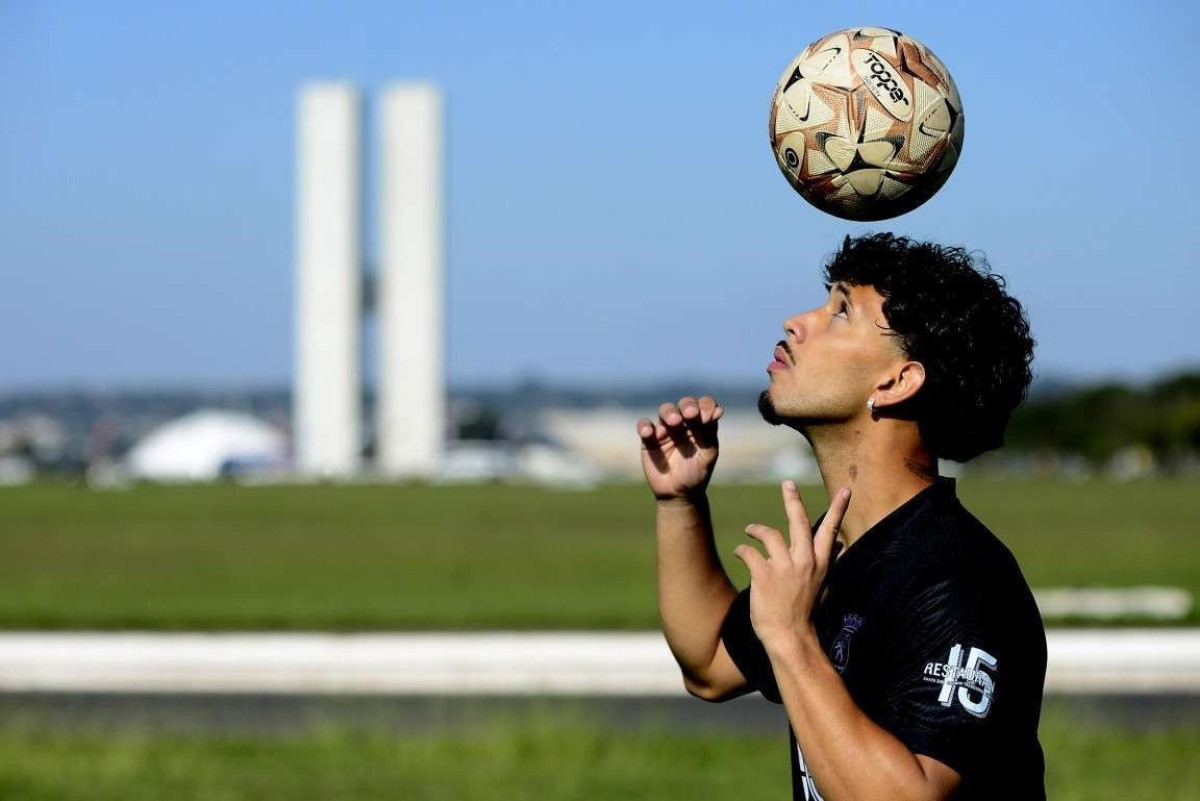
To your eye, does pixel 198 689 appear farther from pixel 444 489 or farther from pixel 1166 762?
pixel 444 489

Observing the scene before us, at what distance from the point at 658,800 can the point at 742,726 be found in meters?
2.43

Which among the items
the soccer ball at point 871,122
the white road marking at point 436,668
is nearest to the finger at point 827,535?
the soccer ball at point 871,122

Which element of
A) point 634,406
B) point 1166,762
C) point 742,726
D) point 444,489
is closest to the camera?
point 1166,762

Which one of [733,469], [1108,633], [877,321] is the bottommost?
[733,469]

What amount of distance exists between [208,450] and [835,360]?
8868cm

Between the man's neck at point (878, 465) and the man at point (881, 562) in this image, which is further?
the man's neck at point (878, 465)

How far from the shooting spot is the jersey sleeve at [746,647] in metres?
3.80

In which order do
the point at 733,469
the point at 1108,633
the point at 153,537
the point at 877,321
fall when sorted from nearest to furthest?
the point at 877,321 → the point at 1108,633 → the point at 153,537 → the point at 733,469

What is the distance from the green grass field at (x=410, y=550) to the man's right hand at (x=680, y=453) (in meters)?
14.4

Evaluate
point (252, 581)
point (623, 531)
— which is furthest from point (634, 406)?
point (252, 581)

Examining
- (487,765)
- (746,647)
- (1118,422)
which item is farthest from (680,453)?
(1118,422)

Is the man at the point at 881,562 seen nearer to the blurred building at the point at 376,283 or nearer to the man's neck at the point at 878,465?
the man's neck at the point at 878,465

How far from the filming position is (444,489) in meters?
57.7

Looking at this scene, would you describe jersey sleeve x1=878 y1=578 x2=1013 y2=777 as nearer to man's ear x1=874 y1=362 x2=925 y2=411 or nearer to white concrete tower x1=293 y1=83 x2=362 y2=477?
man's ear x1=874 y1=362 x2=925 y2=411
